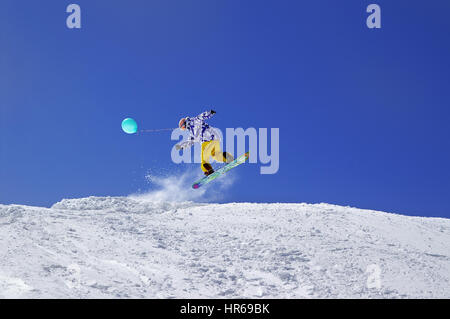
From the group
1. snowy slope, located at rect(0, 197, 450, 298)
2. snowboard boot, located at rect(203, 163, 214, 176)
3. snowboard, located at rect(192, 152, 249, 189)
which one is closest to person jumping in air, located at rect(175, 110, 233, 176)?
snowboard boot, located at rect(203, 163, 214, 176)

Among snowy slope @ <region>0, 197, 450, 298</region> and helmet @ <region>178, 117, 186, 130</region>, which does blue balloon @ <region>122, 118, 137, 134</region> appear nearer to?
helmet @ <region>178, 117, 186, 130</region>

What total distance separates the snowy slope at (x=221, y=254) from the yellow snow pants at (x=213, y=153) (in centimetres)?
224

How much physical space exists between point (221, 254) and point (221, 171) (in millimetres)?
3849

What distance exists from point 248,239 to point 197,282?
128 inches

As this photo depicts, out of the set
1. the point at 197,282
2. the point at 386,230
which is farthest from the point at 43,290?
the point at 386,230

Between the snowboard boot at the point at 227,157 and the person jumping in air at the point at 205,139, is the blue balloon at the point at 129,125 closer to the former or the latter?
the person jumping in air at the point at 205,139

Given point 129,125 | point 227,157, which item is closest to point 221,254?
point 227,157

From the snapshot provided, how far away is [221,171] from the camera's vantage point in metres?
13.7

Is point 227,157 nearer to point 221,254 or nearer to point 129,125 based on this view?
point 129,125

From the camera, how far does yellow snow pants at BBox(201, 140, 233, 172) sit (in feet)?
43.3

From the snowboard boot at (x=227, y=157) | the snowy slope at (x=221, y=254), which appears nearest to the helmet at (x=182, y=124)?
the snowboard boot at (x=227, y=157)

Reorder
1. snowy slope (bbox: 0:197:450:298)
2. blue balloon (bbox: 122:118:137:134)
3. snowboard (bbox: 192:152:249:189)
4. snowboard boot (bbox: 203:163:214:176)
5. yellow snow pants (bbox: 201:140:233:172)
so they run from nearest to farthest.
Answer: snowy slope (bbox: 0:197:450:298)
blue balloon (bbox: 122:118:137:134)
yellow snow pants (bbox: 201:140:233:172)
snowboard boot (bbox: 203:163:214:176)
snowboard (bbox: 192:152:249:189)

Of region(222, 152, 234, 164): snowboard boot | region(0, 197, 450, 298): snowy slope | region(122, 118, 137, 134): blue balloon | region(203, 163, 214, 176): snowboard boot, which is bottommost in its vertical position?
region(0, 197, 450, 298): snowy slope

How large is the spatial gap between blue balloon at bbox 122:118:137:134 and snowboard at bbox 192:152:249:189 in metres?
2.92
